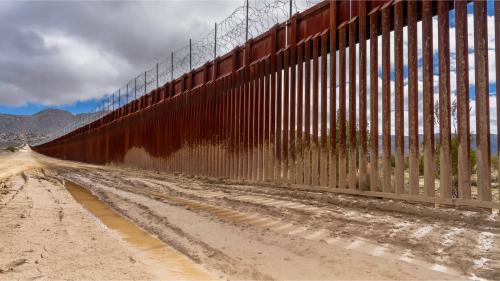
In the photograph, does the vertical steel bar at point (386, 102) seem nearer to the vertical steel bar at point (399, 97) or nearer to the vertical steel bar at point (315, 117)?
the vertical steel bar at point (399, 97)

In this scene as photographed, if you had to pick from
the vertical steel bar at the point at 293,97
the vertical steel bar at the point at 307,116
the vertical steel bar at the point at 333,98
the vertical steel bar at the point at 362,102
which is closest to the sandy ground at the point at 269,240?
the vertical steel bar at the point at 362,102

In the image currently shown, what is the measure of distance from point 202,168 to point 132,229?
11959 millimetres

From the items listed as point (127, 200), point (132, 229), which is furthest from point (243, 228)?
point (127, 200)

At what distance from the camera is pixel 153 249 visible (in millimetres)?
4664

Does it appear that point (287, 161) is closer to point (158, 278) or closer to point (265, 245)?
point (265, 245)

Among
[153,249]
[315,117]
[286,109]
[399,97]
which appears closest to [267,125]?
[286,109]

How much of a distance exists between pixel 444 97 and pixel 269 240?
4135 millimetres

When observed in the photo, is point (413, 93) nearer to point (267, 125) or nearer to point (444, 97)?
point (444, 97)

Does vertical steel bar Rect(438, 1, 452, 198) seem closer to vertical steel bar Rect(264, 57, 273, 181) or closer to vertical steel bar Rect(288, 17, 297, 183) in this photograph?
vertical steel bar Rect(288, 17, 297, 183)

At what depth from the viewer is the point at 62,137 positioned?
68.2 meters

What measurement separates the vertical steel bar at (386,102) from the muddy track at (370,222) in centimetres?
56

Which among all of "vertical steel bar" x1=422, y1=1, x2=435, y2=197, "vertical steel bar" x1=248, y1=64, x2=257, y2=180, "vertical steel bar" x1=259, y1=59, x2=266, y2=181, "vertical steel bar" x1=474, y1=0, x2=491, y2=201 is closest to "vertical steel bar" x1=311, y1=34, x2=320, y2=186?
"vertical steel bar" x1=259, y1=59, x2=266, y2=181

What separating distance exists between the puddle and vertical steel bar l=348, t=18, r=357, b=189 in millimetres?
4700

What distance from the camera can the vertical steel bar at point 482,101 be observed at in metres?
6.41
